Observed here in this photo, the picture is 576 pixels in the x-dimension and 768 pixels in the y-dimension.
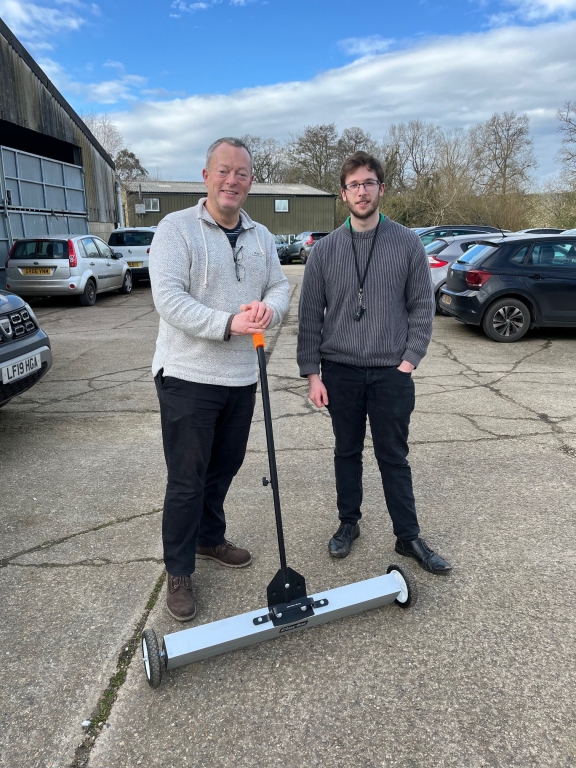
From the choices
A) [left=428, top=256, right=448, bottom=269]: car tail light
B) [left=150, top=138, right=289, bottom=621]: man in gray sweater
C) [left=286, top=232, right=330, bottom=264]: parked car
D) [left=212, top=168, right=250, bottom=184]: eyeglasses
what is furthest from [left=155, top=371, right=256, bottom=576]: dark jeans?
[left=286, top=232, right=330, bottom=264]: parked car

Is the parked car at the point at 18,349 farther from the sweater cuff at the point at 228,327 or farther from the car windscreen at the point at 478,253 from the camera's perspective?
the car windscreen at the point at 478,253

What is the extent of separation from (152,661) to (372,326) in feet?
5.77

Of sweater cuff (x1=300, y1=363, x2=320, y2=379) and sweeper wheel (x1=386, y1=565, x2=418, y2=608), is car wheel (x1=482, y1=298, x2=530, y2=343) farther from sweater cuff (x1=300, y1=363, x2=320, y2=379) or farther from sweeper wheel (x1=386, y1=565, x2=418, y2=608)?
sweeper wheel (x1=386, y1=565, x2=418, y2=608)

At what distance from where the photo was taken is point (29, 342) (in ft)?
16.1

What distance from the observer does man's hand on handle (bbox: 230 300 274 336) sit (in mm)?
2346

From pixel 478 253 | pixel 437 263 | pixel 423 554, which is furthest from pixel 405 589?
pixel 437 263

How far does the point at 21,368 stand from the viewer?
15.3 ft

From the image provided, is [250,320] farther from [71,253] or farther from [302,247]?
[302,247]

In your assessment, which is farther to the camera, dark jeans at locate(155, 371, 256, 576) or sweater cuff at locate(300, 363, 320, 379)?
sweater cuff at locate(300, 363, 320, 379)

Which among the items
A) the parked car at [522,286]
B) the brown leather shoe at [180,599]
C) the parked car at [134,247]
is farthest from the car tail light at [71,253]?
the brown leather shoe at [180,599]

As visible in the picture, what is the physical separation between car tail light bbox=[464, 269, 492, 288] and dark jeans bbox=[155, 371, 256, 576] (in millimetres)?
7091

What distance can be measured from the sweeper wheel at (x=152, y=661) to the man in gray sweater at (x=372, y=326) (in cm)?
139

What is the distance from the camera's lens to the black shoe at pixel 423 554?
291 centimetres

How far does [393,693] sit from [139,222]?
46153mm
